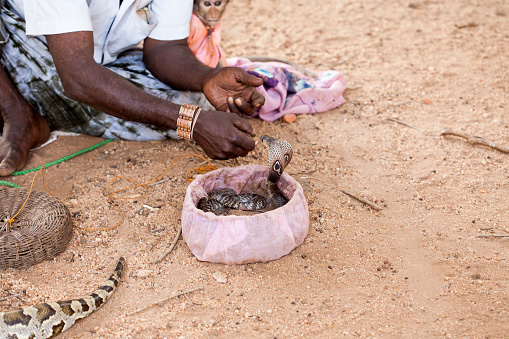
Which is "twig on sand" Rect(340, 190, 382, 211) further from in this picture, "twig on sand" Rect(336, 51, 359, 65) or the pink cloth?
"twig on sand" Rect(336, 51, 359, 65)

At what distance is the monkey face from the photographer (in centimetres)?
404

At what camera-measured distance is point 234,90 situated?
11.2ft

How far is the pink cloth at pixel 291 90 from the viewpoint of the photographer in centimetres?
429

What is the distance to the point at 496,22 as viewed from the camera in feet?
20.7

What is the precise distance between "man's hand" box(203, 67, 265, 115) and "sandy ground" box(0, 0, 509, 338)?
533 mm

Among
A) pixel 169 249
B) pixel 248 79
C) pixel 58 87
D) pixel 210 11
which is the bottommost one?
pixel 169 249

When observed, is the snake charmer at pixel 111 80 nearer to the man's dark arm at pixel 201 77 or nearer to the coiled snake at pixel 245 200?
the man's dark arm at pixel 201 77

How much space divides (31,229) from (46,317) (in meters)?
0.62

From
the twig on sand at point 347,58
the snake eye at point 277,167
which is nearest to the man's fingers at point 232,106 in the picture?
the snake eye at point 277,167

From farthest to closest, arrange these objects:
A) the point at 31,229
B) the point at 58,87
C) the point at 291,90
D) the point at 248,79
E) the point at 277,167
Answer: the point at 291,90 → the point at 58,87 → the point at 248,79 → the point at 277,167 → the point at 31,229

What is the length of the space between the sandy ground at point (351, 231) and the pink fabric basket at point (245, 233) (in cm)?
8

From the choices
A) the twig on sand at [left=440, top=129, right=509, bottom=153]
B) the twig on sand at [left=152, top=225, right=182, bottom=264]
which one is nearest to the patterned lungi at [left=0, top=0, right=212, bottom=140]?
the twig on sand at [left=152, top=225, right=182, bottom=264]

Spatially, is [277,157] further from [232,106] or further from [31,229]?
[31,229]

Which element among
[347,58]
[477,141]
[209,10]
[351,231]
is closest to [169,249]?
[351,231]
